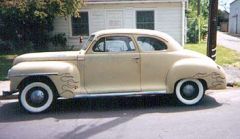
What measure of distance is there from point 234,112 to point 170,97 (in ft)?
6.50

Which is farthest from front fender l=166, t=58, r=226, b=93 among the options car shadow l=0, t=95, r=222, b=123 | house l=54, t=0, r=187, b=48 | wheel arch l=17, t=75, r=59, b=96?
house l=54, t=0, r=187, b=48

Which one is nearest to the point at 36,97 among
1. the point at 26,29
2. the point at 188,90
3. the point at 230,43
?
the point at 188,90

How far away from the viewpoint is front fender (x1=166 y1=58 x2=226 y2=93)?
8930 mm

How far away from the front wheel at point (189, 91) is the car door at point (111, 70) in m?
0.92

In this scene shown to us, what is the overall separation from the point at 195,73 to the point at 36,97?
11.3ft

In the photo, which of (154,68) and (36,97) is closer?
(36,97)

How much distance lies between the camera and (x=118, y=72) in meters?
8.97

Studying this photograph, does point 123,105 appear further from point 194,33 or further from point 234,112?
point 194,33

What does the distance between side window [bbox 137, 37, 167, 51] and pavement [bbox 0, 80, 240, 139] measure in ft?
4.17

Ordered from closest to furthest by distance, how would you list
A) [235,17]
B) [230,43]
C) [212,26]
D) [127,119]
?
[127,119] → [212,26] → [230,43] → [235,17]

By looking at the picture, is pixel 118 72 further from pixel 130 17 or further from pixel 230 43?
pixel 230 43

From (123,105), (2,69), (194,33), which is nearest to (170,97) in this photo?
(123,105)

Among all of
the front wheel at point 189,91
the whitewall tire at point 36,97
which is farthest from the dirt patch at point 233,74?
the whitewall tire at point 36,97

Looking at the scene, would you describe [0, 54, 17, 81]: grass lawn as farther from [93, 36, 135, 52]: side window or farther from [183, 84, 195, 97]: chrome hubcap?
[183, 84, 195, 97]: chrome hubcap
